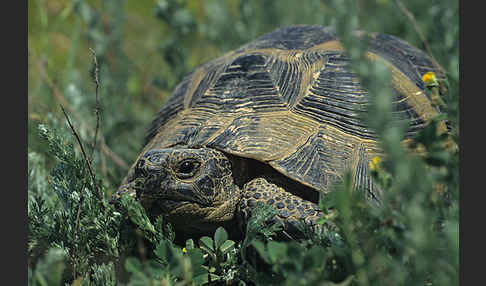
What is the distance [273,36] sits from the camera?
2773mm

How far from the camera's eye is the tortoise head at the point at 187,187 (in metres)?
1.85

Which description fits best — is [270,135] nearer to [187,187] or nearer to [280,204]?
[280,204]

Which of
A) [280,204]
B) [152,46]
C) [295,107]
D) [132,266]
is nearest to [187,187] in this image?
[280,204]

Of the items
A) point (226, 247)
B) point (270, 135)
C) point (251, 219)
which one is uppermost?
point (270, 135)

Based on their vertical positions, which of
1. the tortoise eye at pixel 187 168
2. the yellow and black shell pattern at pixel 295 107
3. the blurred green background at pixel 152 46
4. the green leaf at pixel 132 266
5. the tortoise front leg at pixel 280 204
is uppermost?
the blurred green background at pixel 152 46

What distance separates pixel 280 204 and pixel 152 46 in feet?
12.7

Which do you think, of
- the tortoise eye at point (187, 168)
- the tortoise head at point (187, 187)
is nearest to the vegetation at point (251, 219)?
the tortoise head at point (187, 187)

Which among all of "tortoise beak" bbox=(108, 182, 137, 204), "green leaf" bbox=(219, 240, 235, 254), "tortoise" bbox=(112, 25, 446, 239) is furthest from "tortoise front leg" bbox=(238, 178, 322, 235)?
"tortoise beak" bbox=(108, 182, 137, 204)

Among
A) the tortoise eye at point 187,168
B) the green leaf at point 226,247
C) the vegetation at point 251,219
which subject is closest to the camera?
the vegetation at point 251,219

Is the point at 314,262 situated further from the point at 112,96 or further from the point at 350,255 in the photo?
the point at 112,96

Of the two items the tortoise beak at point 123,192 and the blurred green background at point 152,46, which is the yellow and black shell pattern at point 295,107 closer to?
the tortoise beak at point 123,192

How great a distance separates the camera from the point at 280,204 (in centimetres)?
187

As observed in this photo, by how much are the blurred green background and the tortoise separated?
2.93 ft

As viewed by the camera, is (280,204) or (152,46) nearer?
(280,204)
